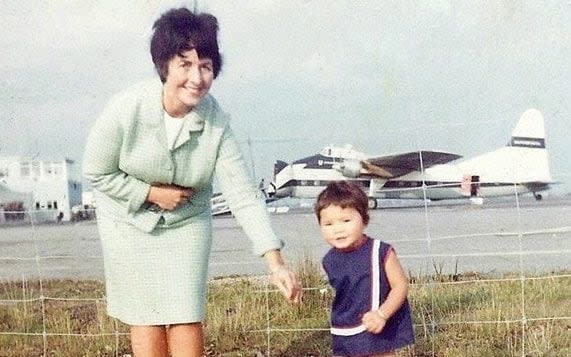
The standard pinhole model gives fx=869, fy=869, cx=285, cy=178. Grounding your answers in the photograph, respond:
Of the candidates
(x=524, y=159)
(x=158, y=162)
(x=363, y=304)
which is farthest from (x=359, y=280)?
(x=524, y=159)

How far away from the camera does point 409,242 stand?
7.82 meters

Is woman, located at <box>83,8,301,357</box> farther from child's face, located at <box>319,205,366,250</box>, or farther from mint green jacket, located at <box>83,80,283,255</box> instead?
child's face, located at <box>319,205,366,250</box>

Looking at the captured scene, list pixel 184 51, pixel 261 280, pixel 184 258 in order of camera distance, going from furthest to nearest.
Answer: pixel 261 280
pixel 184 258
pixel 184 51

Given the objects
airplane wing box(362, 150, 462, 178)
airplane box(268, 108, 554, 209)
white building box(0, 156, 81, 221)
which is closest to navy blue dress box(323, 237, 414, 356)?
airplane box(268, 108, 554, 209)

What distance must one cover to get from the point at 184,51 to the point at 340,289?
93 centimetres

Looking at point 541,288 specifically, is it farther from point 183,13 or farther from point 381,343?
point 183,13

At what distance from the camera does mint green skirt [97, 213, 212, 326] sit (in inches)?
115

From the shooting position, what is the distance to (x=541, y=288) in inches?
235

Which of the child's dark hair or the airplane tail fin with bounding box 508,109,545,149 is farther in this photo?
the airplane tail fin with bounding box 508,109,545,149

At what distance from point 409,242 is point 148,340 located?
509 cm

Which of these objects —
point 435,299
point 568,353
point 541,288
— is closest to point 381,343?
point 568,353

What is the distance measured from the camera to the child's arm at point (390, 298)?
270 cm

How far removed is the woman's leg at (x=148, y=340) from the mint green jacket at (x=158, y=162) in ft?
1.17

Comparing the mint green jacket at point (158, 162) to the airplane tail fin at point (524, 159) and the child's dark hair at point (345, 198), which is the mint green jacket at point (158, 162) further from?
the airplane tail fin at point (524, 159)
